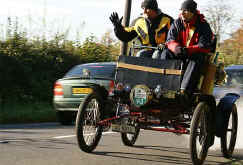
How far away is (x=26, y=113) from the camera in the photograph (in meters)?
13.8

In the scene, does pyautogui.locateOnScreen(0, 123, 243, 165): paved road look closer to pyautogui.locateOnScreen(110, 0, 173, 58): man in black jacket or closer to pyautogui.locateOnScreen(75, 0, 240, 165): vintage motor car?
pyautogui.locateOnScreen(75, 0, 240, 165): vintage motor car

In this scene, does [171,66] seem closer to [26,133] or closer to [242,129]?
[242,129]

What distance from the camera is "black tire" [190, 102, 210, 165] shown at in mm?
6121

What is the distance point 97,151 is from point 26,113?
22.5ft

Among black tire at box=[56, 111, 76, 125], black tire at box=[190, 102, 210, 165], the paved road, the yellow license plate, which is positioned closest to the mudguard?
black tire at box=[190, 102, 210, 165]

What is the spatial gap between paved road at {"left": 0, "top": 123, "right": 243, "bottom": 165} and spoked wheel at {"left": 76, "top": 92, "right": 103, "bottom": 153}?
0.16 m

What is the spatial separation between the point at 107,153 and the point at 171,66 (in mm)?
1567

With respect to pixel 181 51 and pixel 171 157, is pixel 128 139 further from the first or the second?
pixel 181 51

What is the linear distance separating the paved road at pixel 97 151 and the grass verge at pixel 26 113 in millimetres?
3390

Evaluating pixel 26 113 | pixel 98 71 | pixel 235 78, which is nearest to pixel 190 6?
pixel 98 71

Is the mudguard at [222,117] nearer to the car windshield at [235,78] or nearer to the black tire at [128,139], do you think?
the black tire at [128,139]

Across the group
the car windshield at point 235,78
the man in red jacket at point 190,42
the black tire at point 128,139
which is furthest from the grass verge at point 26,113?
the man in red jacket at point 190,42

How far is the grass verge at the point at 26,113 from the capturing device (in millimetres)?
12788

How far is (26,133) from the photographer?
952 centimetres
